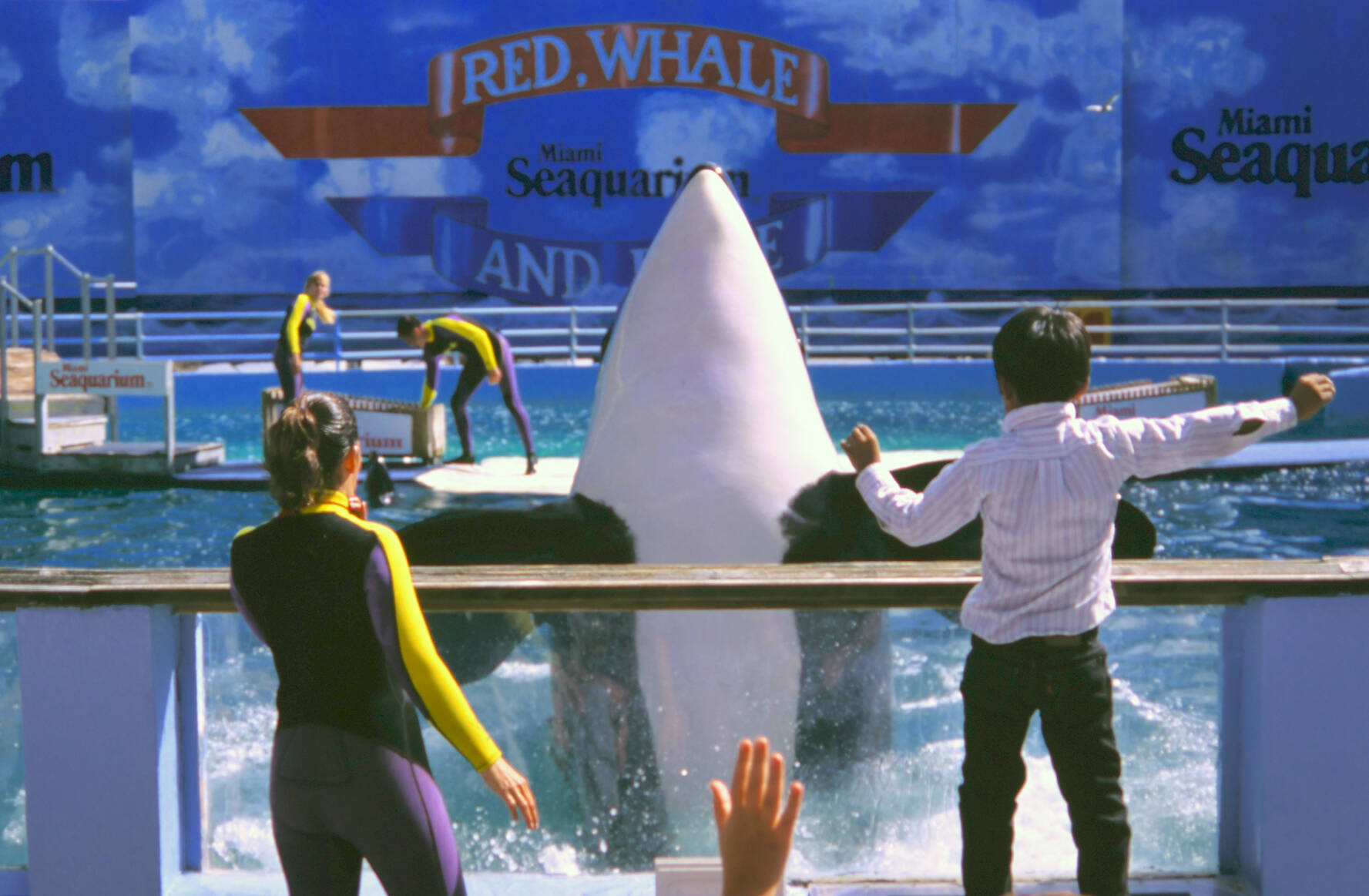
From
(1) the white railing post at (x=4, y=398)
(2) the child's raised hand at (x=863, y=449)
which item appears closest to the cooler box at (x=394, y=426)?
(1) the white railing post at (x=4, y=398)

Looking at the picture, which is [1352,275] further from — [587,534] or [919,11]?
[587,534]

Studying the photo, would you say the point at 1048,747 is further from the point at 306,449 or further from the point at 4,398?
the point at 4,398

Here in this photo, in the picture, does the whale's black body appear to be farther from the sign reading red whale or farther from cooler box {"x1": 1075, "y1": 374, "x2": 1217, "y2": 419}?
the sign reading red whale

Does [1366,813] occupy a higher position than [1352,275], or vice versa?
[1352,275]

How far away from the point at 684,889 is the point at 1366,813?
1.16m

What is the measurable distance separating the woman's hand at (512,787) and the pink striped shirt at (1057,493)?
2.34 feet

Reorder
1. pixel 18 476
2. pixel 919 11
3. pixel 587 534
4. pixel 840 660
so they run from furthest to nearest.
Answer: pixel 919 11, pixel 18 476, pixel 587 534, pixel 840 660

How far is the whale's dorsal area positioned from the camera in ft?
10.8

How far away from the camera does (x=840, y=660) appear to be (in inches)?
93.0

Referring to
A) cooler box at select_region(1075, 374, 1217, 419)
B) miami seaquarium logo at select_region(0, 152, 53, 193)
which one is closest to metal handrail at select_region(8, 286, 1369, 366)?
miami seaquarium logo at select_region(0, 152, 53, 193)

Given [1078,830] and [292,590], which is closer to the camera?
[292,590]

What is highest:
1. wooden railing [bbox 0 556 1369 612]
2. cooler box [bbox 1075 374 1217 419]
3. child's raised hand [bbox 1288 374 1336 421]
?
child's raised hand [bbox 1288 374 1336 421]

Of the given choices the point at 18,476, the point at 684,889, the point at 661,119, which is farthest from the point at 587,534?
the point at 661,119

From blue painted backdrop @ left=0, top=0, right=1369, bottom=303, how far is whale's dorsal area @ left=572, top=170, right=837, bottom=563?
53.6 ft
